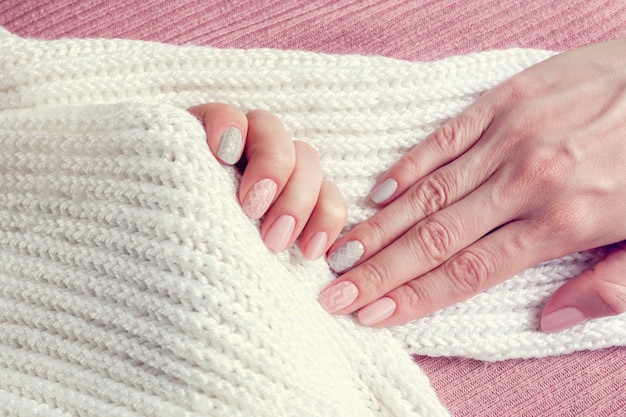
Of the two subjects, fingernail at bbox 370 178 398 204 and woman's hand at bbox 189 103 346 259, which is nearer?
woman's hand at bbox 189 103 346 259

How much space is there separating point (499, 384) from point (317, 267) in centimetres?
29

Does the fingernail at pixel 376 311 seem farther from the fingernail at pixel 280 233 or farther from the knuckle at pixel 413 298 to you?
the fingernail at pixel 280 233

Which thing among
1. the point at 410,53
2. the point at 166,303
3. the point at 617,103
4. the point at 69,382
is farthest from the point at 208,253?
the point at 617,103

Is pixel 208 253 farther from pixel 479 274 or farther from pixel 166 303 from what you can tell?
pixel 479 274

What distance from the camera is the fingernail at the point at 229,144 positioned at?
688mm

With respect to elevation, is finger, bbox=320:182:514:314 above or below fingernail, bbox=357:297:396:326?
above

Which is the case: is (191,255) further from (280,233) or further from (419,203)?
(419,203)

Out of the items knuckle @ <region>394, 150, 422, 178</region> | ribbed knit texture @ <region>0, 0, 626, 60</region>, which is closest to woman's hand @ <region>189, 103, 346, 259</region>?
knuckle @ <region>394, 150, 422, 178</region>

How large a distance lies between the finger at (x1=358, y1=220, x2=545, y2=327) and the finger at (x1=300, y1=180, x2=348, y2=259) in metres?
0.10

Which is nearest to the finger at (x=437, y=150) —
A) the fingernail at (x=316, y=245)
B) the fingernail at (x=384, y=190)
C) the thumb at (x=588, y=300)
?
the fingernail at (x=384, y=190)

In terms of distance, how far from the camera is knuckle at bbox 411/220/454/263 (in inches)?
29.7

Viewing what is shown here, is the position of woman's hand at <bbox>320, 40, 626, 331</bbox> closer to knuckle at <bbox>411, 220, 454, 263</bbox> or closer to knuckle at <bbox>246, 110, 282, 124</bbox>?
knuckle at <bbox>411, 220, 454, 263</bbox>

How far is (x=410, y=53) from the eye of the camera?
3.07 ft

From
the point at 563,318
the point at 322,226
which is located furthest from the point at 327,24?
the point at 563,318
